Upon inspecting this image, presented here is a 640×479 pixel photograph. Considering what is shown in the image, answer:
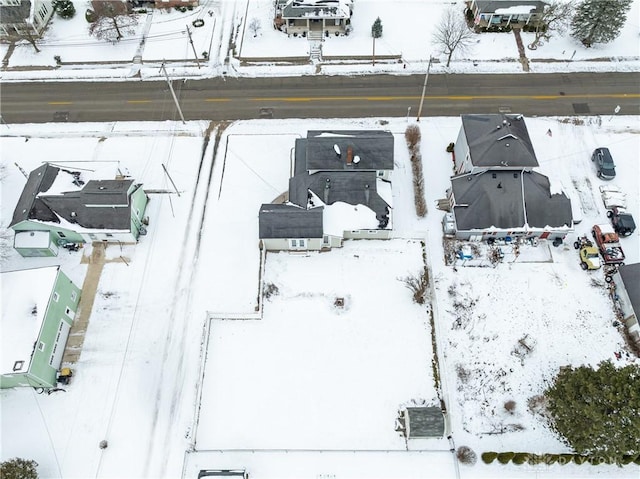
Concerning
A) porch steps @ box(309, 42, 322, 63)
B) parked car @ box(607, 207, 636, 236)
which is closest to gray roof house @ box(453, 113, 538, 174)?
parked car @ box(607, 207, 636, 236)

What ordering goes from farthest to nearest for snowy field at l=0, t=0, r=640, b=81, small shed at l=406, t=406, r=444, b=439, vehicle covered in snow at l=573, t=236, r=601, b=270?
snowy field at l=0, t=0, r=640, b=81
vehicle covered in snow at l=573, t=236, r=601, b=270
small shed at l=406, t=406, r=444, b=439

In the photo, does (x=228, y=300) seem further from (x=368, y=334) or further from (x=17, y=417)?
(x=17, y=417)

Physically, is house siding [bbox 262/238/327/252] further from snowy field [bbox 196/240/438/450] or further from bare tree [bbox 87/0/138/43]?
bare tree [bbox 87/0/138/43]

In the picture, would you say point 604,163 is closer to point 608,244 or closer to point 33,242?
point 608,244

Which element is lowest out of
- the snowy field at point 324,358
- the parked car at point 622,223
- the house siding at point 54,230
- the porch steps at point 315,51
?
the snowy field at point 324,358

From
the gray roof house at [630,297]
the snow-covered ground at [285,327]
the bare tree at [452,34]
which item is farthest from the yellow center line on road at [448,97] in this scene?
the gray roof house at [630,297]

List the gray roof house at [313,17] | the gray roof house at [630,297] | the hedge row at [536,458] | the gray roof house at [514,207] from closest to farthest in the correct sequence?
the hedge row at [536,458], the gray roof house at [630,297], the gray roof house at [514,207], the gray roof house at [313,17]

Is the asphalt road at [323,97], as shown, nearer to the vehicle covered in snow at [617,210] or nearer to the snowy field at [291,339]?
the snowy field at [291,339]
